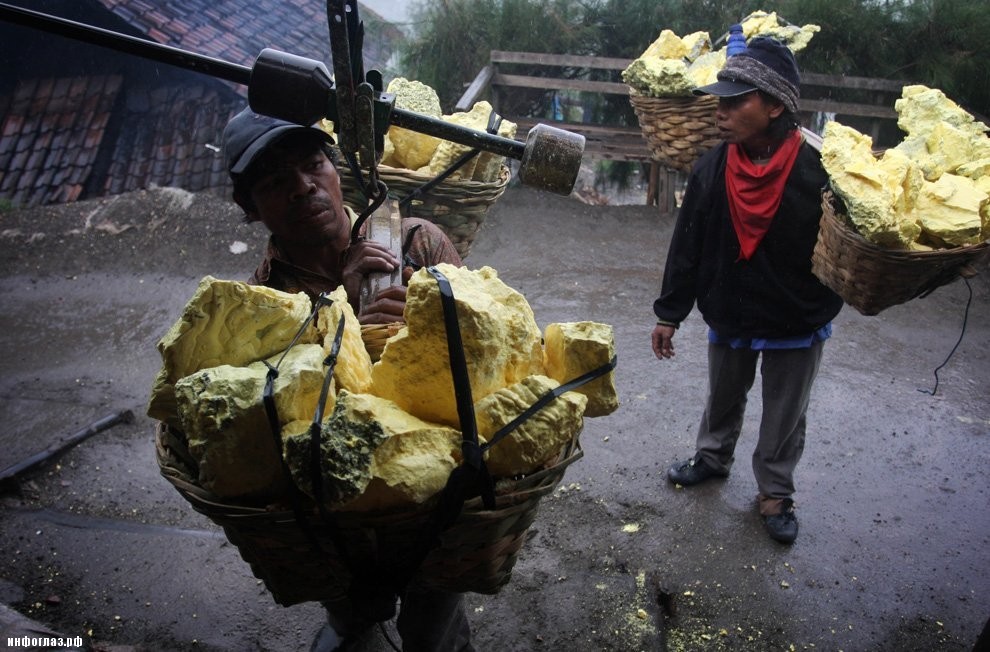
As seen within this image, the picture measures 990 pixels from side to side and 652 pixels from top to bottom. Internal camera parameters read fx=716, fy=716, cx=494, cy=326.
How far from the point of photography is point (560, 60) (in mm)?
7266

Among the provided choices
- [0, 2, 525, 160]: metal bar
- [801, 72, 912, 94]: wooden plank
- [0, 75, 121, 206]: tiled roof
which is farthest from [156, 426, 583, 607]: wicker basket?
[0, 75, 121, 206]: tiled roof

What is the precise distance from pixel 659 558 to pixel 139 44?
2.85 meters

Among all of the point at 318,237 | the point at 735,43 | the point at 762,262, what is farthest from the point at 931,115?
the point at 318,237

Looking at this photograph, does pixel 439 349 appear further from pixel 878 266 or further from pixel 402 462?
pixel 878 266

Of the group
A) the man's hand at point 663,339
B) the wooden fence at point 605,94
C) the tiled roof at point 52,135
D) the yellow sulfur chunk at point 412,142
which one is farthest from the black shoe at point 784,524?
the tiled roof at point 52,135

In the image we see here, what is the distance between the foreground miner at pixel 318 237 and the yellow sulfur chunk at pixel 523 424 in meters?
0.69

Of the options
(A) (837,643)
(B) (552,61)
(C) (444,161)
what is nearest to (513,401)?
(C) (444,161)

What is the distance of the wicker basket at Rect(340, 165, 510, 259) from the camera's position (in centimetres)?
244

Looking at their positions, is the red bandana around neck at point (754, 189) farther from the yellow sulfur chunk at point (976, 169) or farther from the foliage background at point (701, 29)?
the foliage background at point (701, 29)

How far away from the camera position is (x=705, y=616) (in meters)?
2.92

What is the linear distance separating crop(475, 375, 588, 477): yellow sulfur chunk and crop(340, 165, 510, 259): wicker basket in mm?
1218

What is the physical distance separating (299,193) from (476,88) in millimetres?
4916

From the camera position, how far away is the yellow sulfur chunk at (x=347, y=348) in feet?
4.54

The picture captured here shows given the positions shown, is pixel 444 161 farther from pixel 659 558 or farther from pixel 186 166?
pixel 186 166
